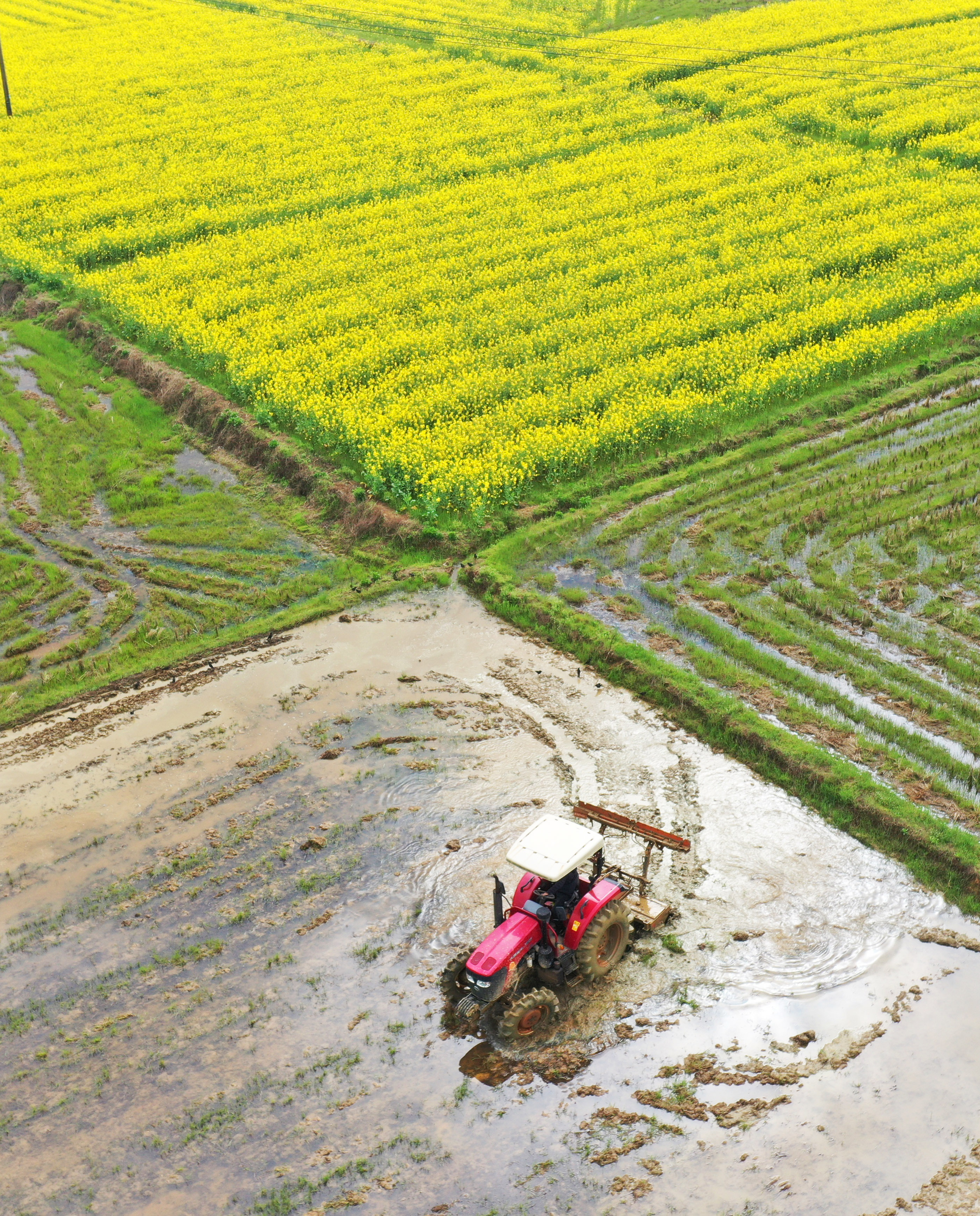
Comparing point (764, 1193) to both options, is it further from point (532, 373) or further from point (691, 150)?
point (691, 150)

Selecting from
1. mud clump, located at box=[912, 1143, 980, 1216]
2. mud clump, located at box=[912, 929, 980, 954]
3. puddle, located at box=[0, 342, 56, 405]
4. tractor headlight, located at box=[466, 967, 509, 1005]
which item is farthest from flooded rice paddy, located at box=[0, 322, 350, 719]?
mud clump, located at box=[912, 1143, 980, 1216]

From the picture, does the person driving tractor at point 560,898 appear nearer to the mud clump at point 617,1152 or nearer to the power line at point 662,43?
the mud clump at point 617,1152

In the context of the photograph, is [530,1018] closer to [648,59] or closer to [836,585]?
[836,585]

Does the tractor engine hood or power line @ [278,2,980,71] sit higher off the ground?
power line @ [278,2,980,71]

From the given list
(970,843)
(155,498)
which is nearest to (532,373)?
(155,498)

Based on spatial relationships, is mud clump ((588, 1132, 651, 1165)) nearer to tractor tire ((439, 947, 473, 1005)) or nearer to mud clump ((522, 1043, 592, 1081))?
mud clump ((522, 1043, 592, 1081))

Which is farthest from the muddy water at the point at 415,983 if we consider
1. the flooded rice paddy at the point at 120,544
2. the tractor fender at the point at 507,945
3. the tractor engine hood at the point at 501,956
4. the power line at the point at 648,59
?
the power line at the point at 648,59
